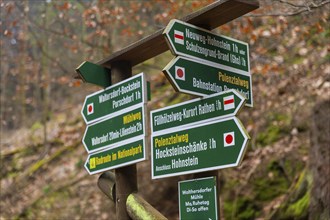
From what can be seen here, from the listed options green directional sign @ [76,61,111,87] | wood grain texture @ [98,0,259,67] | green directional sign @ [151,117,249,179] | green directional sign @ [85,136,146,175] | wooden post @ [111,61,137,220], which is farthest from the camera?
green directional sign @ [76,61,111,87]

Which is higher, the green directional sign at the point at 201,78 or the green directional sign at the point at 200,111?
the green directional sign at the point at 201,78

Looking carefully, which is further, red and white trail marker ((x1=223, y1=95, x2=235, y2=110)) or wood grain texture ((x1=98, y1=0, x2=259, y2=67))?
wood grain texture ((x1=98, y1=0, x2=259, y2=67))

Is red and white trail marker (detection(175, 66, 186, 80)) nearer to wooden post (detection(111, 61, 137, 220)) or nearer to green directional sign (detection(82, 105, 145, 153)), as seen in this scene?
green directional sign (detection(82, 105, 145, 153))

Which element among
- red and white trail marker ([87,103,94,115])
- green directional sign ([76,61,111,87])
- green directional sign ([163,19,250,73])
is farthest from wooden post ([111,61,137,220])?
green directional sign ([163,19,250,73])

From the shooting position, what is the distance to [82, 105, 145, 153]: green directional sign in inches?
215

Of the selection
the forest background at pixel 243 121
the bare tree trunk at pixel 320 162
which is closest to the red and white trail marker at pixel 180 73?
the forest background at pixel 243 121

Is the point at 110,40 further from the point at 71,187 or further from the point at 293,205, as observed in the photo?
the point at 293,205

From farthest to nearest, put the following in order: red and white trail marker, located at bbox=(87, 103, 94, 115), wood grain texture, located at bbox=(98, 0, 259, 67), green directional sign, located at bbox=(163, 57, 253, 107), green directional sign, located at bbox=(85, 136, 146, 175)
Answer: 1. red and white trail marker, located at bbox=(87, 103, 94, 115)
2. green directional sign, located at bbox=(85, 136, 146, 175)
3. wood grain texture, located at bbox=(98, 0, 259, 67)
4. green directional sign, located at bbox=(163, 57, 253, 107)

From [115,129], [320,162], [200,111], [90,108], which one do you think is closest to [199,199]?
[200,111]

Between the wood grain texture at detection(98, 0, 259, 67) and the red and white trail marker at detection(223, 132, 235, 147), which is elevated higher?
the wood grain texture at detection(98, 0, 259, 67)

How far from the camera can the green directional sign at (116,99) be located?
18.1 ft

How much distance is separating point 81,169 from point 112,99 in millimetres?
8623

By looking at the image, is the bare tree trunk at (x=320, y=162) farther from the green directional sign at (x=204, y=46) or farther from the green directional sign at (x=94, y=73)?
the green directional sign at (x=94, y=73)

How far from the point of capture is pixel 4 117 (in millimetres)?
20516
